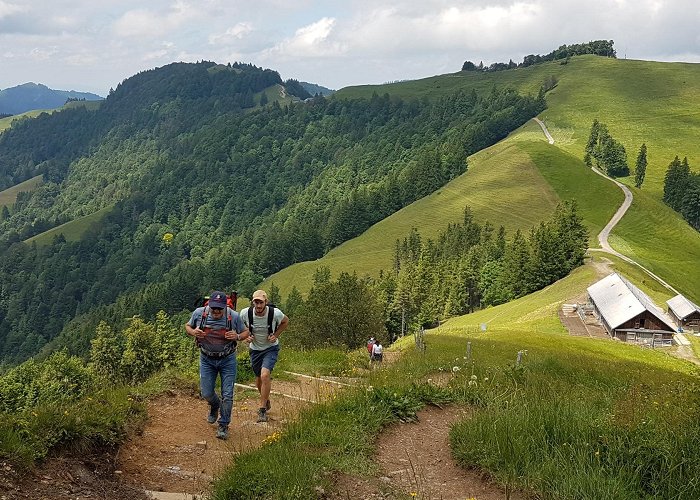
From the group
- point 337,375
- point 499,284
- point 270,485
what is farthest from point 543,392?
point 499,284

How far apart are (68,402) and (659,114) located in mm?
227766

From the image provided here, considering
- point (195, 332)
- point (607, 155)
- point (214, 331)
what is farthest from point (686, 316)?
point (607, 155)

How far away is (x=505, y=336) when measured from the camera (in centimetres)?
4459

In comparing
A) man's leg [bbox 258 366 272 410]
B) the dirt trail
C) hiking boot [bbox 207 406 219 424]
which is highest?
the dirt trail

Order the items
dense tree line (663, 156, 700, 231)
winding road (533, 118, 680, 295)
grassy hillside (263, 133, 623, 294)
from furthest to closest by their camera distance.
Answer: dense tree line (663, 156, 700, 231)
grassy hillside (263, 133, 623, 294)
winding road (533, 118, 680, 295)

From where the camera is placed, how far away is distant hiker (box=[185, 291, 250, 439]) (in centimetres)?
999

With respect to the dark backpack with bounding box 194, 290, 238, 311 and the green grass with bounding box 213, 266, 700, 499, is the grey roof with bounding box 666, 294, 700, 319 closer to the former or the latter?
the green grass with bounding box 213, 266, 700, 499

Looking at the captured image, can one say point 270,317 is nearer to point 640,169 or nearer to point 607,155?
point 640,169

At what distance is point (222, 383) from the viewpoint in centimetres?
1021

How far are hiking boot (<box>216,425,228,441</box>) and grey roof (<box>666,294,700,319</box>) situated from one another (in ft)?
212

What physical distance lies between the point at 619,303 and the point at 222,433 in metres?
58.0

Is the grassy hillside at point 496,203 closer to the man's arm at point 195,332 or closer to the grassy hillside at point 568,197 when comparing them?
the grassy hillside at point 568,197

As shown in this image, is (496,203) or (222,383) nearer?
(222,383)

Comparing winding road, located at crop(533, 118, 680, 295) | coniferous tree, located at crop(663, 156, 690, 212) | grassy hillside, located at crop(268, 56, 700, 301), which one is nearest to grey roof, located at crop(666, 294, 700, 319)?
winding road, located at crop(533, 118, 680, 295)
